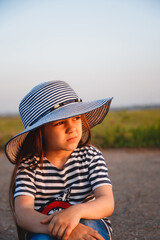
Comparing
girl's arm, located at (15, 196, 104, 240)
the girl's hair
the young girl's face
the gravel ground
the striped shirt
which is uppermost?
the young girl's face

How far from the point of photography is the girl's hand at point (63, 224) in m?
1.42

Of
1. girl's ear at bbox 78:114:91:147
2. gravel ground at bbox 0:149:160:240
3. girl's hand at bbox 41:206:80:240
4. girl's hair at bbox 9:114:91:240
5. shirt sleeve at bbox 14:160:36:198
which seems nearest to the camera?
girl's hand at bbox 41:206:80:240

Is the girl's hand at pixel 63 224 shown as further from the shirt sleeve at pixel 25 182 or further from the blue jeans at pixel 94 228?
the shirt sleeve at pixel 25 182

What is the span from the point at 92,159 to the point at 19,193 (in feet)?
1.70

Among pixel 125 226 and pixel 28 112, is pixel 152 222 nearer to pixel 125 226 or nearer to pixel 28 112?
pixel 125 226

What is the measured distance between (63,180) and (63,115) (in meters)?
0.46

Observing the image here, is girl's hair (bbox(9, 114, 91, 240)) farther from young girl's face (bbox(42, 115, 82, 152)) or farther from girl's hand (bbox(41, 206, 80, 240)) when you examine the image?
girl's hand (bbox(41, 206, 80, 240))

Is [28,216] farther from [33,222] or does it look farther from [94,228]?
[94,228]

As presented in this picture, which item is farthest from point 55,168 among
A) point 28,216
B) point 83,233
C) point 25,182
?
point 83,233

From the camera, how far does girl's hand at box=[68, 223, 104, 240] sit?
1.49m

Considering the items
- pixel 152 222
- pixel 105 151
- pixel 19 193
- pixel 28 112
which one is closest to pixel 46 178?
pixel 19 193

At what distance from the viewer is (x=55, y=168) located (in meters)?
1.79

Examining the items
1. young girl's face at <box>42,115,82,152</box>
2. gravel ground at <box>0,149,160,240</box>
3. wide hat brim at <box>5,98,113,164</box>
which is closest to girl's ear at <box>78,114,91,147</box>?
wide hat brim at <box>5,98,113,164</box>

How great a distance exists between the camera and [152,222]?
2.68 meters
